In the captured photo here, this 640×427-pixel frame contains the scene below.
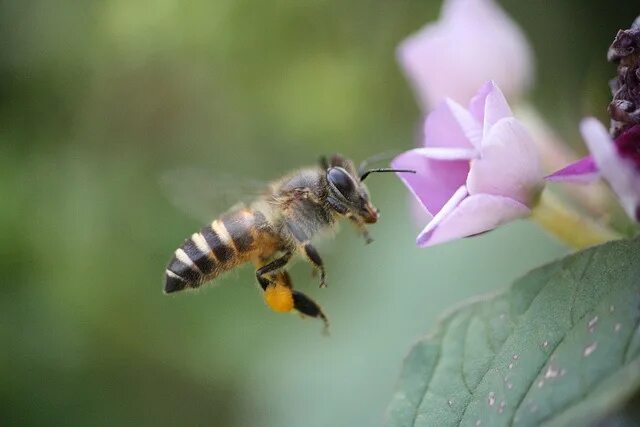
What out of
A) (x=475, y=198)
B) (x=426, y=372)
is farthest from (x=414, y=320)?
(x=475, y=198)

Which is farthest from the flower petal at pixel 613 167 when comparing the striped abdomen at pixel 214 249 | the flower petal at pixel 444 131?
the striped abdomen at pixel 214 249

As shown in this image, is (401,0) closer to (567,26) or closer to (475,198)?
(567,26)

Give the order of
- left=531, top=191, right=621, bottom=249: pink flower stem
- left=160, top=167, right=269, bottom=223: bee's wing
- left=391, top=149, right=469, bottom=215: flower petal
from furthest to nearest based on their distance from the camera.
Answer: left=160, top=167, right=269, bottom=223: bee's wing < left=531, top=191, right=621, bottom=249: pink flower stem < left=391, top=149, right=469, bottom=215: flower petal

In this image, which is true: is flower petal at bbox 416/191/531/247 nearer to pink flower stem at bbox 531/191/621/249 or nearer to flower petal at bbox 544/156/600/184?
flower petal at bbox 544/156/600/184

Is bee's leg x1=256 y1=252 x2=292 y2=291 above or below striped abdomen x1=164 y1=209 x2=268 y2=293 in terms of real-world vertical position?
below

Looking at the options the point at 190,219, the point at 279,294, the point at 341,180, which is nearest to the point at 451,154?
the point at 341,180

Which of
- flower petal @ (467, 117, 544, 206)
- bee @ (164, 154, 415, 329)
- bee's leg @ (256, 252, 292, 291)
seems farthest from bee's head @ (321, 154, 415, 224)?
flower petal @ (467, 117, 544, 206)
